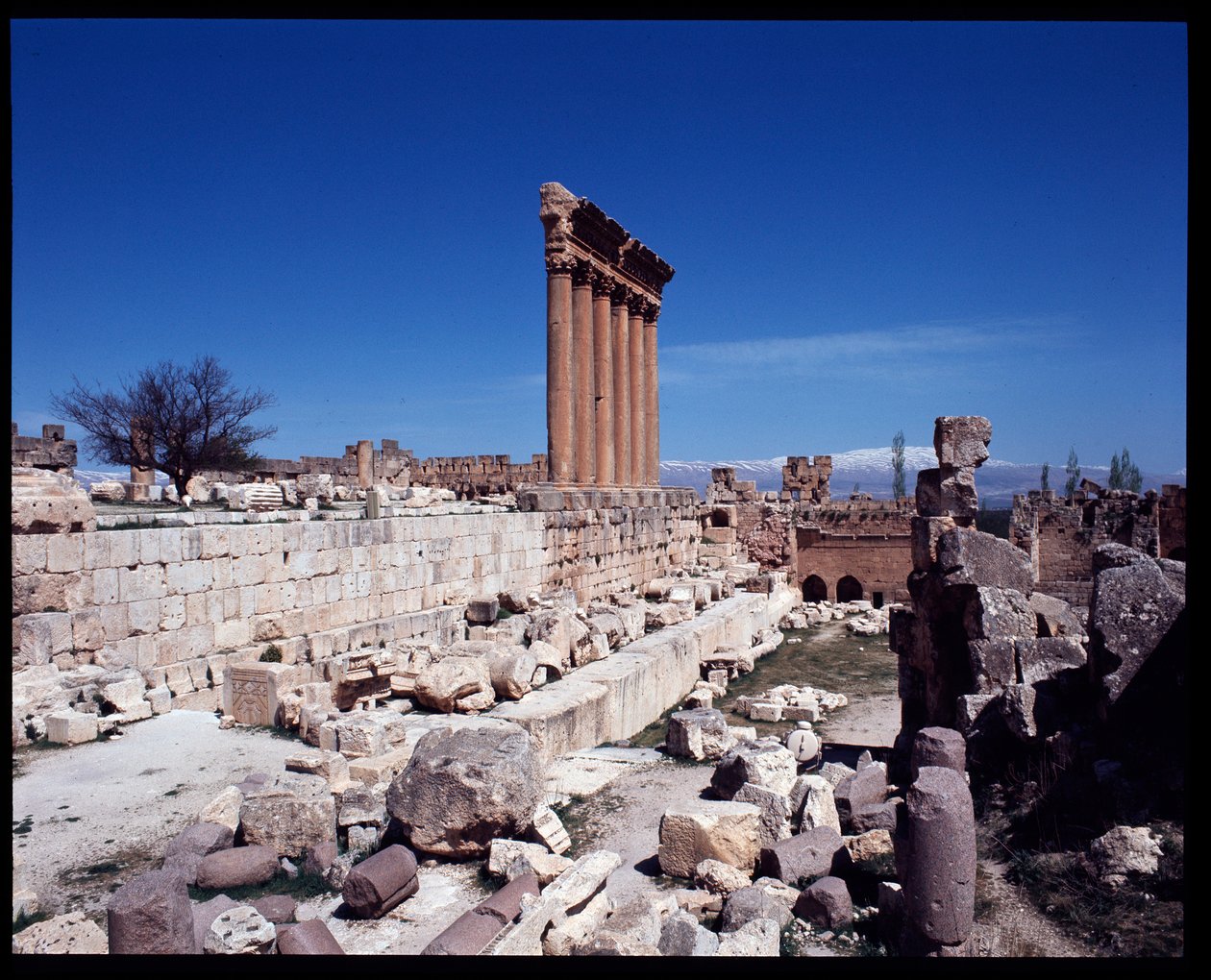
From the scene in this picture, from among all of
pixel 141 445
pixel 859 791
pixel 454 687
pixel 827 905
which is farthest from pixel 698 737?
pixel 141 445

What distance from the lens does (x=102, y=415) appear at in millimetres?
21297

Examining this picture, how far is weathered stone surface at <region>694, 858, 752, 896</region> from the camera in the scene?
16.0ft

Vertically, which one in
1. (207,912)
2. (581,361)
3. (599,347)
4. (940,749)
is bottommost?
(207,912)

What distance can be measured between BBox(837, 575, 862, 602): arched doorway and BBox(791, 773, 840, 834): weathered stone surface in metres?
22.4

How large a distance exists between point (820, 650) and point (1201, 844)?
616 inches

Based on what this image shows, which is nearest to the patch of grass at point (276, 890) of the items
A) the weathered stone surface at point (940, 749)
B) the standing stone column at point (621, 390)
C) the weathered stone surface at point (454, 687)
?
the weathered stone surface at point (454, 687)

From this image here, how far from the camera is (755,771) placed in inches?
252

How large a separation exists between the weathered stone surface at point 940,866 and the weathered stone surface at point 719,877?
104 cm

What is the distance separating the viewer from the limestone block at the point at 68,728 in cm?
650

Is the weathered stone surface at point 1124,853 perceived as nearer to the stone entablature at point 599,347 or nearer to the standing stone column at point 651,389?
the stone entablature at point 599,347

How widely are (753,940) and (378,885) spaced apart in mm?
1906

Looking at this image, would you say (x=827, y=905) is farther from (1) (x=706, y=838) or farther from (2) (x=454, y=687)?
(2) (x=454, y=687)

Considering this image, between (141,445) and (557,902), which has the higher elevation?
(141,445)
